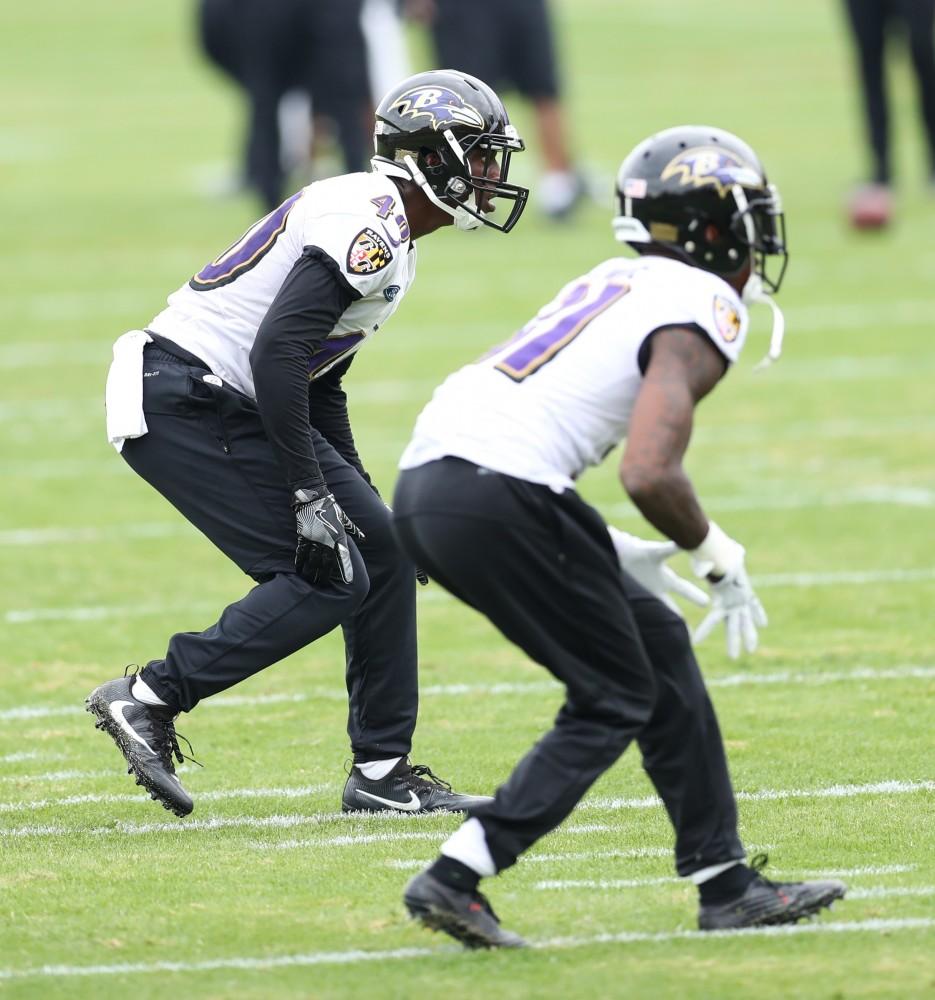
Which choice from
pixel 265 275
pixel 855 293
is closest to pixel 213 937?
pixel 265 275

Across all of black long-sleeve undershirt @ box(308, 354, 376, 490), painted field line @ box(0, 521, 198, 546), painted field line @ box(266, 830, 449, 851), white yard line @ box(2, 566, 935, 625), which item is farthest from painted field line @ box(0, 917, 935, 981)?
painted field line @ box(0, 521, 198, 546)

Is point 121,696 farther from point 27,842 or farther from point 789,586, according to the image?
point 789,586

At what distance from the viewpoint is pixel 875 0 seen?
15.8 meters

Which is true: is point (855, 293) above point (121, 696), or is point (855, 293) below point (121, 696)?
below

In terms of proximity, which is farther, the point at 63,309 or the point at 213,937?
the point at 63,309

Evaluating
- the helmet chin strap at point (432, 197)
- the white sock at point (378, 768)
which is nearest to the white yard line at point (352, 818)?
the white sock at point (378, 768)

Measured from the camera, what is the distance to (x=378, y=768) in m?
5.97

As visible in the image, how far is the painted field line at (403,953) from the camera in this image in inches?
179

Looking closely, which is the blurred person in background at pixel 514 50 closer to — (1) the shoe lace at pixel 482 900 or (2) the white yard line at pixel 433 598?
(2) the white yard line at pixel 433 598

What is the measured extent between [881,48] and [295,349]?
11.3 metres

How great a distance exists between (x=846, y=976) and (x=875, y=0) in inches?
488

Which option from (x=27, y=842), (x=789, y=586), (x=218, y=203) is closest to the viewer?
(x=27, y=842)

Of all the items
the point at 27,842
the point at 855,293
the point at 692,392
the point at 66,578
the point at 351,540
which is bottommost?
the point at 855,293

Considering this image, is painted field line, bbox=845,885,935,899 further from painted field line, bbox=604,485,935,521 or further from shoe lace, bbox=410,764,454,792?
painted field line, bbox=604,485,935,521
